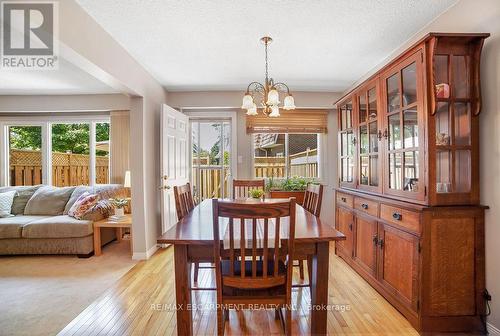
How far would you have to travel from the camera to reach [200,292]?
252 cm

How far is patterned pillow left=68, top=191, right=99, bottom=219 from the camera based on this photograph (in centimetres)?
362

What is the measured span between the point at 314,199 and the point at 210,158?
104 inches

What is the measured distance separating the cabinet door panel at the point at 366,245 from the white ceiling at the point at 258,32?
1801 millimetres

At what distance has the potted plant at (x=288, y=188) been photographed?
4332mm

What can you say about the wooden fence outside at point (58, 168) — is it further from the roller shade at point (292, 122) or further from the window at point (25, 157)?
the roller shade at point (292, 122)

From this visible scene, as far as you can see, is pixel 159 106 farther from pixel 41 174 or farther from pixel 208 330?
pixel 208 330

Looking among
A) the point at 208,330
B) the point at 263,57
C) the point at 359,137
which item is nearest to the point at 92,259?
the point at 208,330

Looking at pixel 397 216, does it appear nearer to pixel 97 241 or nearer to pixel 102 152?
pixel 97 241

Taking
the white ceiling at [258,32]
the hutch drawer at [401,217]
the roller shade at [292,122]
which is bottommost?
the hutch drawer at [401,217]

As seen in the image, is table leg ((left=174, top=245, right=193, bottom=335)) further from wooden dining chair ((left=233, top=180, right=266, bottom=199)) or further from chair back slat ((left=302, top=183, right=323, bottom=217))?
wooden dining chair ((left=233, top=180, right=266, bottom=199))

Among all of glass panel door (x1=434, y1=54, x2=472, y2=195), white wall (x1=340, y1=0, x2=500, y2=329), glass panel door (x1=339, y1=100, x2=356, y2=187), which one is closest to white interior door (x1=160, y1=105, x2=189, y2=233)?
glass panel door (x1=339, y1=100, x2=356, y2=187)

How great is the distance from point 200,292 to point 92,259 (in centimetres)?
179

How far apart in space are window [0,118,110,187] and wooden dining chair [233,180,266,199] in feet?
9.23

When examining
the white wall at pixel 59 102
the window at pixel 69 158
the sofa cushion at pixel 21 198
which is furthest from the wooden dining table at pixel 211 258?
the window at pixel 69 158
